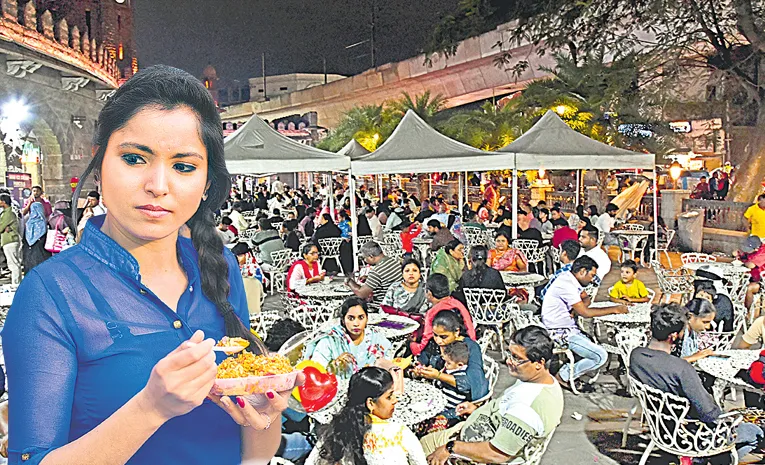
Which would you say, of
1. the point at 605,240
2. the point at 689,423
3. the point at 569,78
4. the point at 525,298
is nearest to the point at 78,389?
the point at 689,423

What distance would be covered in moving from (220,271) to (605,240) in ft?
41.8

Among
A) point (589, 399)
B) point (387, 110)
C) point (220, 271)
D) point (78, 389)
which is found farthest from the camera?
point (387, 110)

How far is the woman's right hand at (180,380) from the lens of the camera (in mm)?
1041

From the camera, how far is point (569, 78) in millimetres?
22812

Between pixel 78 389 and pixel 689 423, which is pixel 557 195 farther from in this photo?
pixel 78 389

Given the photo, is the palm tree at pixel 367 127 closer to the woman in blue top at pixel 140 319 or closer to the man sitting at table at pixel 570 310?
the man sitting at table at pixel 570 310

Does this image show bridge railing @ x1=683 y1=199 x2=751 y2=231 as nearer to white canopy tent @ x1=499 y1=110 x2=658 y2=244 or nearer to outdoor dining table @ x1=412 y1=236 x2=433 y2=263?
white canopy tent @ x1=499 y1=110 x2=658 y2=244

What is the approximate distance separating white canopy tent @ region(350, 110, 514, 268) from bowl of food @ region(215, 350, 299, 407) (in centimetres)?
990

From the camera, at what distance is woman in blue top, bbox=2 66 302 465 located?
109 cm

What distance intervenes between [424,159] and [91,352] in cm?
1037

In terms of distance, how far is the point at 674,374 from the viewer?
15.9ft

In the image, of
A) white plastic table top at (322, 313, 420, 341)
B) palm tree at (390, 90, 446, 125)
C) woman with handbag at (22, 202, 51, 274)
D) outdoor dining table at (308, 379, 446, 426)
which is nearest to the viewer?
outdoor dining table at (308, 379, 446, 426)

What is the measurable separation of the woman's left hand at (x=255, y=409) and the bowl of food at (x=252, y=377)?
0.04 ft

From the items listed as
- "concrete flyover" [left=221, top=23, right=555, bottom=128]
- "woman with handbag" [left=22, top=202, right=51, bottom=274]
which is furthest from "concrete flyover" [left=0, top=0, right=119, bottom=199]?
"concrete flyover" [left=221, top=23, right=555, bottom=128]
